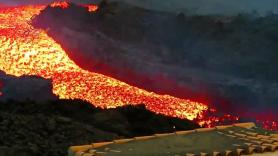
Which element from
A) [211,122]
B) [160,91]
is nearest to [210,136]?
[211,122]

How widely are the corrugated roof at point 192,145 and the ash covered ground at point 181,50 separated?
12929 mm

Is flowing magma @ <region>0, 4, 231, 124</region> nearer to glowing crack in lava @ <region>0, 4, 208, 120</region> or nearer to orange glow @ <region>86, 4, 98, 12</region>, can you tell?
glowing crack in lava @ <region>0, 4, 208, 120</region>

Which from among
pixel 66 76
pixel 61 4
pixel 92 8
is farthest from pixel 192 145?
pixel 92 8

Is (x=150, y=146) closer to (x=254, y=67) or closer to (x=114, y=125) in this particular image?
(x=114, y=125)

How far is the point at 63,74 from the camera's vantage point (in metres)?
22.1

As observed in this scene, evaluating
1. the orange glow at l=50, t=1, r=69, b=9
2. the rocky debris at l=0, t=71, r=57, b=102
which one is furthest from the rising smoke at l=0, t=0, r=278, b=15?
the rocky debris at l=0, t=71, r=57, b=102

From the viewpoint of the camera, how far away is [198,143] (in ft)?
27.6

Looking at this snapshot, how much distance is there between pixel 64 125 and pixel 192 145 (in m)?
6.76

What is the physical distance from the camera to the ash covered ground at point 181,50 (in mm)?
23266

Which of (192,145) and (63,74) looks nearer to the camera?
(192,145)

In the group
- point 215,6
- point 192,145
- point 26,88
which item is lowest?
point 192,145

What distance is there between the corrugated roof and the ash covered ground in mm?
12929

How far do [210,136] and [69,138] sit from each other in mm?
5719

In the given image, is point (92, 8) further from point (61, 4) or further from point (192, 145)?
point (192, 145)
